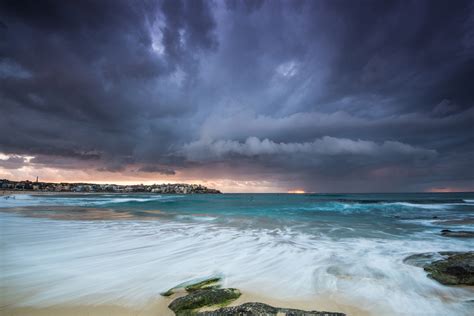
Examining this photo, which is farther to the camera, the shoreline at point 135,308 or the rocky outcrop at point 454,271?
the rocky outcrop at point 454,271

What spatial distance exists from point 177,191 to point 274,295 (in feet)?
478

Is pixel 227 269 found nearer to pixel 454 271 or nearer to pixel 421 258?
pixel 454 271

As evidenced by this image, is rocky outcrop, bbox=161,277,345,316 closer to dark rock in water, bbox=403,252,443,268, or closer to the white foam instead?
the white foam

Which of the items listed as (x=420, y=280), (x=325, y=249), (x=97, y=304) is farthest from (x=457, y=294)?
(x=97, y=304)

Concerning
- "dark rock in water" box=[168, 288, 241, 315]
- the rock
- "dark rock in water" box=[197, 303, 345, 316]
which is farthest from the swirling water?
"dark rock in water" box=[197, 303, 345, 316]

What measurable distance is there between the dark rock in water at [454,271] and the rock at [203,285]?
457cm

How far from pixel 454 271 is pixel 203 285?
201 inches

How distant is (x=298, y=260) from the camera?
6.32 metres

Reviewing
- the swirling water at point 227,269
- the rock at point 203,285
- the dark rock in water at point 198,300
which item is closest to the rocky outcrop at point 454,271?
the swirling water at point 227,269

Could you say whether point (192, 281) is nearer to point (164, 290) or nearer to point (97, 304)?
point (164, 290)

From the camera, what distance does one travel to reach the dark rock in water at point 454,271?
14.6ft

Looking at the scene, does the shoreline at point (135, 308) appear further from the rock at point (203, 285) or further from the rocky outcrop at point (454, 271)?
the rocky outcrop at point (454, 271)

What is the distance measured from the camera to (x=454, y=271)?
4609 millimetres

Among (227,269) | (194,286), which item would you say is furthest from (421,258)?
(194,286)
